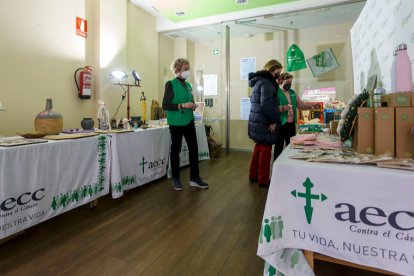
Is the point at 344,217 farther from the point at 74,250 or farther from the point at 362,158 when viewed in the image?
the point at 74,250

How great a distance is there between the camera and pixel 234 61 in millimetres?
4734

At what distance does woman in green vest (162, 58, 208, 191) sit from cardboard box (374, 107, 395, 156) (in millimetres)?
1603

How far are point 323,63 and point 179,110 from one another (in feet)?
10.0

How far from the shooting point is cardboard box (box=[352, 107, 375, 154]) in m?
0.95

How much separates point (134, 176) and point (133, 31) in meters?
2.59

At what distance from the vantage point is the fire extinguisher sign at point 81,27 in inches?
111

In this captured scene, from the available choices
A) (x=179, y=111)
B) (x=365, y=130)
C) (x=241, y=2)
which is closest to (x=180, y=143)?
(x=179, y=111)

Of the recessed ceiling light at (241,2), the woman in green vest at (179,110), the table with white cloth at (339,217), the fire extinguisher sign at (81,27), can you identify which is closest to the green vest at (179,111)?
the woman in green vest at (179,110)

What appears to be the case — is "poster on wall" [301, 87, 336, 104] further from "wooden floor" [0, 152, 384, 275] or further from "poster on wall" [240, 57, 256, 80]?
"wooden floor" [0, 152, 384, 275]

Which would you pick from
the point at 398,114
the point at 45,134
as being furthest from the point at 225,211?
the point at 45,134

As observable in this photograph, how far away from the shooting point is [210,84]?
4.82m

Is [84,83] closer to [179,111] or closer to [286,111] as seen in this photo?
[179,111]

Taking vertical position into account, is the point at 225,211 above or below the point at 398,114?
below

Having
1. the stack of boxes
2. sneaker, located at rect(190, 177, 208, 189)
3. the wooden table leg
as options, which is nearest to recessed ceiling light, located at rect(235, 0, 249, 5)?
sneaker, located at rect(190, 177, 208, 189)
